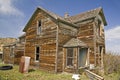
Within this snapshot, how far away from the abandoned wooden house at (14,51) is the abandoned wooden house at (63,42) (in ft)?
9.95

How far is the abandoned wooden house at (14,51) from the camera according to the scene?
20616mm

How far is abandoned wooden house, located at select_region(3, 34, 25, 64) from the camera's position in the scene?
20.6 metres

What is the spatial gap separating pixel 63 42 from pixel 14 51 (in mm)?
11164

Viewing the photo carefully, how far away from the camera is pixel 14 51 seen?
71.7 feet

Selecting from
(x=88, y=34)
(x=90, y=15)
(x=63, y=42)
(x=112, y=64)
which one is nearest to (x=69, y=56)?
(x=63, y=42)

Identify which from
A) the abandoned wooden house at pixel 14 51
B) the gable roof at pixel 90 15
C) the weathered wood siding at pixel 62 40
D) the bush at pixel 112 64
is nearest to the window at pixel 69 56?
the weathered wood siding at pixel 62 40

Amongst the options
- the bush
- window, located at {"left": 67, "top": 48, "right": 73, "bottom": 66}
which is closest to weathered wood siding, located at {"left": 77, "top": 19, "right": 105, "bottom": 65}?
the bush

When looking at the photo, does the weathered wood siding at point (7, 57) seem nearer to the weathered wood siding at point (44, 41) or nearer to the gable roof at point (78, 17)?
the weathered wood siding at point (44, 41)

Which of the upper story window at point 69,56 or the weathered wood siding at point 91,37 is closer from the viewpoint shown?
the upper story window at point 69,56

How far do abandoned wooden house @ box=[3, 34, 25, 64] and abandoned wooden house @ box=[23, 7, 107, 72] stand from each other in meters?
3.03

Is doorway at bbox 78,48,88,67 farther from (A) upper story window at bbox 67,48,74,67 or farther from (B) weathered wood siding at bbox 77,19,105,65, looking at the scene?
(A) upper story window at bbox 67,48,74,67

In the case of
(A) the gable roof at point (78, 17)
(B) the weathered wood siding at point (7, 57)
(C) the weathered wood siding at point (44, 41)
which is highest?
(A) the gable roof at point (78, 17)

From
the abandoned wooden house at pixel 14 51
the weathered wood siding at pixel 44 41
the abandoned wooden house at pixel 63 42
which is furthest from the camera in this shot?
the abandoned wooden house at pixel 14 51

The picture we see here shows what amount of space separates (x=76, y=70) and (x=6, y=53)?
16695 millimetres
